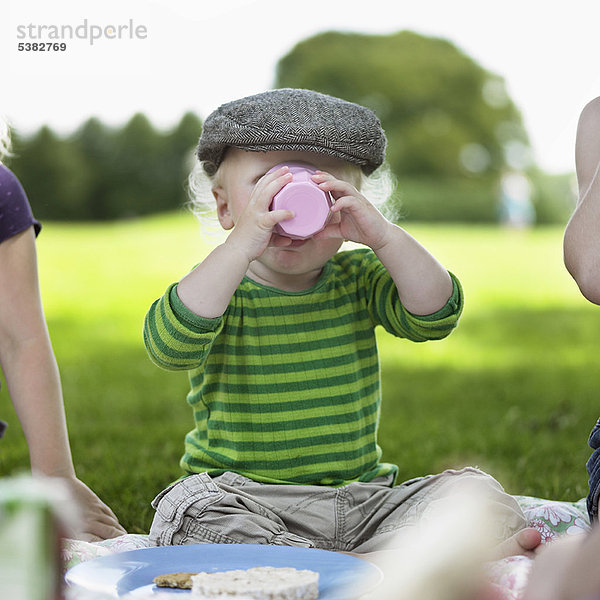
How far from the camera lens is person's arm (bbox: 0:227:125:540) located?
1.92 meters

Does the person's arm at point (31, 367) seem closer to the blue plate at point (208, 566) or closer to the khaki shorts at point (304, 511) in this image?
the khaki shorts at point (304, 511)

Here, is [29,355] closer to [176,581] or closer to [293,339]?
[293,339]

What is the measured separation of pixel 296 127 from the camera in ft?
5.65

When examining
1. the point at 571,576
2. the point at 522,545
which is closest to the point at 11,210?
the point at 522,545

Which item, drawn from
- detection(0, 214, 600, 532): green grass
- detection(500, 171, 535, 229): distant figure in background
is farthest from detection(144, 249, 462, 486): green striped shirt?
detection(500, 171, 535, 229): distant figure in background

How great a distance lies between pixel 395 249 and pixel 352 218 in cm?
10

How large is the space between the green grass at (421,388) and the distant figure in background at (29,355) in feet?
1.01

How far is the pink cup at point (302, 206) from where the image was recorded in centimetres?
163

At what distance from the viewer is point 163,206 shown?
14.5 metres

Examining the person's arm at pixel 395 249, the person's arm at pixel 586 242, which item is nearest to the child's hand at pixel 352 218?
the person's arm at pixel 395 249

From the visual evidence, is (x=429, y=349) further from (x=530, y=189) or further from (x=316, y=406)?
(x=530, y=189)

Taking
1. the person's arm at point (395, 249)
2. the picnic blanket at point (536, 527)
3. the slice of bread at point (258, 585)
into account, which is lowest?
the picnic blanket at point (536, 527)

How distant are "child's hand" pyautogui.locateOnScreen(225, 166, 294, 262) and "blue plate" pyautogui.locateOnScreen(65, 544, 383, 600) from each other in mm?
534

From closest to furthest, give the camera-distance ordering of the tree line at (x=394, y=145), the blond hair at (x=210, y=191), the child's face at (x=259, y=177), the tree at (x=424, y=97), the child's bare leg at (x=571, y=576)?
the child's bare leg at (x=571, y=576), the child's face at (x=259, y=177), the blond hair at (x=210, y=191), the tree line at (x=394, y=145), the tree at (x=424, y=97)
